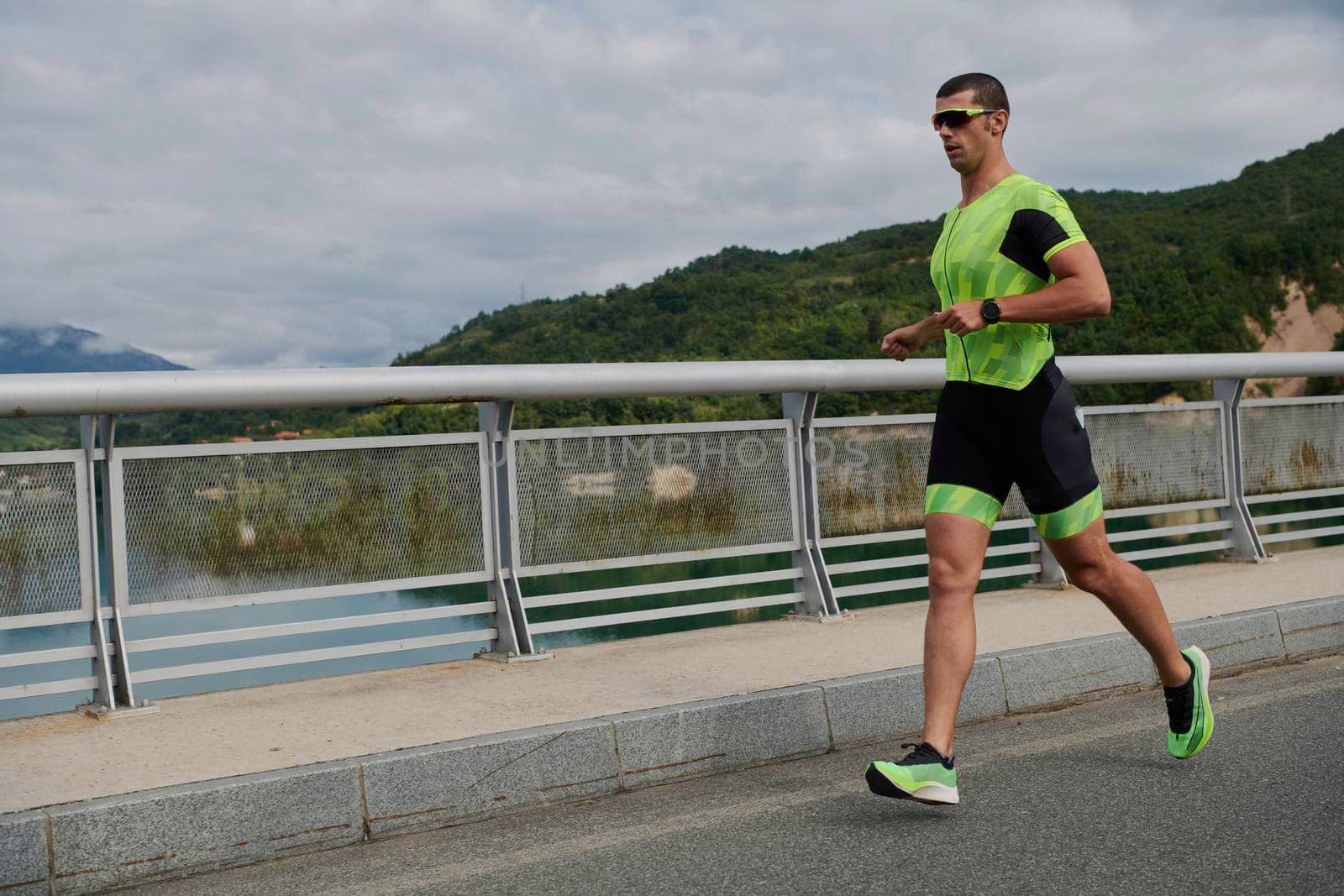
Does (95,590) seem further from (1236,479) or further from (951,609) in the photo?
(1236,479)

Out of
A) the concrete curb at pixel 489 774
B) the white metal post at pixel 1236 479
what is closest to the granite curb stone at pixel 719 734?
the concrete curb at pixel 489 774

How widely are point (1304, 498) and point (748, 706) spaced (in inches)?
245

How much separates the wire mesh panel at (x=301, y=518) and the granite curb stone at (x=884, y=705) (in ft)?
6.10

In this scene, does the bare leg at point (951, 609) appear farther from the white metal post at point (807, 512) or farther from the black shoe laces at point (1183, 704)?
the white metal post at point (807, 512)

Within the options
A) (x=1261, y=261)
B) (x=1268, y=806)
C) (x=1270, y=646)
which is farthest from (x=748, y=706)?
(x=1261, y=261)

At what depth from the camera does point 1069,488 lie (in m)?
3.94

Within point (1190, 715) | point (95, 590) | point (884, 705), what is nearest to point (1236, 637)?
point (884, 705)

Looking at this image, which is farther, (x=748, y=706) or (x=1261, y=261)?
(x=1261, y=261)

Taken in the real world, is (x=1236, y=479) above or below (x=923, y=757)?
above

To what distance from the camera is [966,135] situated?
396cm

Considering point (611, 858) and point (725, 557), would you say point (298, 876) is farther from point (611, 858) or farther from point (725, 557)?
point (725, 557)

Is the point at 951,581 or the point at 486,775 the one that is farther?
the point at 486,775

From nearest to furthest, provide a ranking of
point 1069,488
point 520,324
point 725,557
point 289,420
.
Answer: point 1069,488, point 289,420, point 725,557, point 520,324

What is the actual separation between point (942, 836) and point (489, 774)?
4.52 ft
